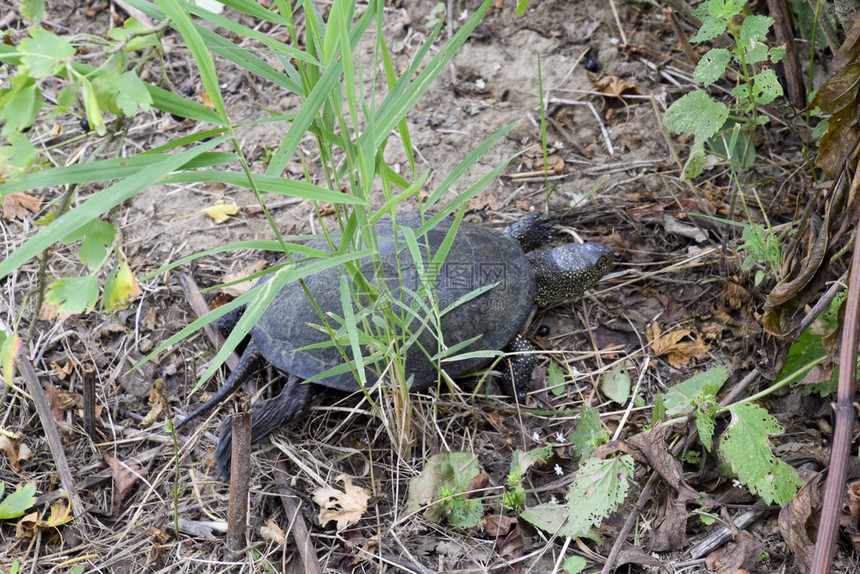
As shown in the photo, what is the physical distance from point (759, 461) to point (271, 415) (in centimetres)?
159

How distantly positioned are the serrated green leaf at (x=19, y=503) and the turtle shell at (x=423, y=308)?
87 cm

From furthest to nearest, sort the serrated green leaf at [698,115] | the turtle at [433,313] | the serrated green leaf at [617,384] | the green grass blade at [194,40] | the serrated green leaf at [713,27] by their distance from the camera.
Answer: the serrated green leaf at [617,384], the turtle at [433,313], the serrated green leaf at [698,115], the serrated green leaf at [713,27], the green grass blade at [194,40]

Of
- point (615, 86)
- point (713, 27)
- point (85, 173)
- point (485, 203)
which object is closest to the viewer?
point (85, 173)

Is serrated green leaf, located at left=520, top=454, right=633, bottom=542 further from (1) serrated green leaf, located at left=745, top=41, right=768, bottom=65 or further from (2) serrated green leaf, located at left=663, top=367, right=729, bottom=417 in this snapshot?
(1) serrated green leaf, located at left=745, top=41, right=768, bottom=65

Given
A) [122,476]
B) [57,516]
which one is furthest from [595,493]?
[57,516]

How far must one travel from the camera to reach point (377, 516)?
1971mm

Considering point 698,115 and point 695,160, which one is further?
point 695,160

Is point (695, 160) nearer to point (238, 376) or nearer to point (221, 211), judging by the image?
point (238, 376)

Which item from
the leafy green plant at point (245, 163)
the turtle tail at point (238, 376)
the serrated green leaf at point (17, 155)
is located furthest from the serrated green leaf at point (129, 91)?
the turtle tail at point (238, 376)

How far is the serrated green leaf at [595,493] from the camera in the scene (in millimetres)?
1740

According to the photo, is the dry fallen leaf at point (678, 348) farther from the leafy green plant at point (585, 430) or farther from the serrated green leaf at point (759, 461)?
the serrated green leaf at point (759, 461)

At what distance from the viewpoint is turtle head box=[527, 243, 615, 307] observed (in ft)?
8.72

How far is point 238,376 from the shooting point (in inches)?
92.1

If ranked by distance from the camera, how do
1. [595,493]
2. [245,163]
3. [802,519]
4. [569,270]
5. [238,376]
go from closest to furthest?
[245,163] → [802,519] → [595,493] → [238,376] → [569,270]
